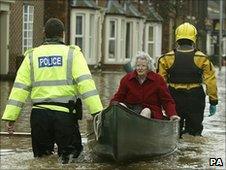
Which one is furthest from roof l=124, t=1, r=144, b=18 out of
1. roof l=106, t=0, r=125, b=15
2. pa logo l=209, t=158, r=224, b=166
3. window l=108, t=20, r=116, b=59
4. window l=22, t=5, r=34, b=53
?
pa logo l=209, t=158, r=224, b=166

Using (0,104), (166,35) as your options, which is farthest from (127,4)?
(0,104)

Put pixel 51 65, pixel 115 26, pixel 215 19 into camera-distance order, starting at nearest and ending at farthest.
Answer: pixel 51 65
pixel 115 26
pixel 215 19

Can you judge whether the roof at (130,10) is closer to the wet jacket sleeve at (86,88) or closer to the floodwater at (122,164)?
the floodwater at (122,164)

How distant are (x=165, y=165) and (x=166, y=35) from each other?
141ft

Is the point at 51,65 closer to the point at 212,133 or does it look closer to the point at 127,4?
the point at 212,133

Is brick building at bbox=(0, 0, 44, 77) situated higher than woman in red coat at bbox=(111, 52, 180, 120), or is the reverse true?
brick building at bbox=(0, 0, 44, 77)

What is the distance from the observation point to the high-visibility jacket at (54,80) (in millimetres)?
8234

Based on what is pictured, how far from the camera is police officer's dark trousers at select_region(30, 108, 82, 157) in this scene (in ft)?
27.3

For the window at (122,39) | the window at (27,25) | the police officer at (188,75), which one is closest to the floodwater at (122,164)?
the police officer at (188,75)

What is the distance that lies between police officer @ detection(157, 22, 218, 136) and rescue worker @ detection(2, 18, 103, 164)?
2.35 m

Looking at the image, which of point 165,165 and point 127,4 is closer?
point 165,165

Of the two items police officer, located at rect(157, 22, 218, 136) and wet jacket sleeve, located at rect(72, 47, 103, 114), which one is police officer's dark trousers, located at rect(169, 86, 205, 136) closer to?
police officer, located at rect(157, 22, 218, 136)

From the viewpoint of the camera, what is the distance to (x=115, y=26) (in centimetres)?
3950

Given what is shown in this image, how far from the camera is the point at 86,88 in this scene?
8180 millimetres
